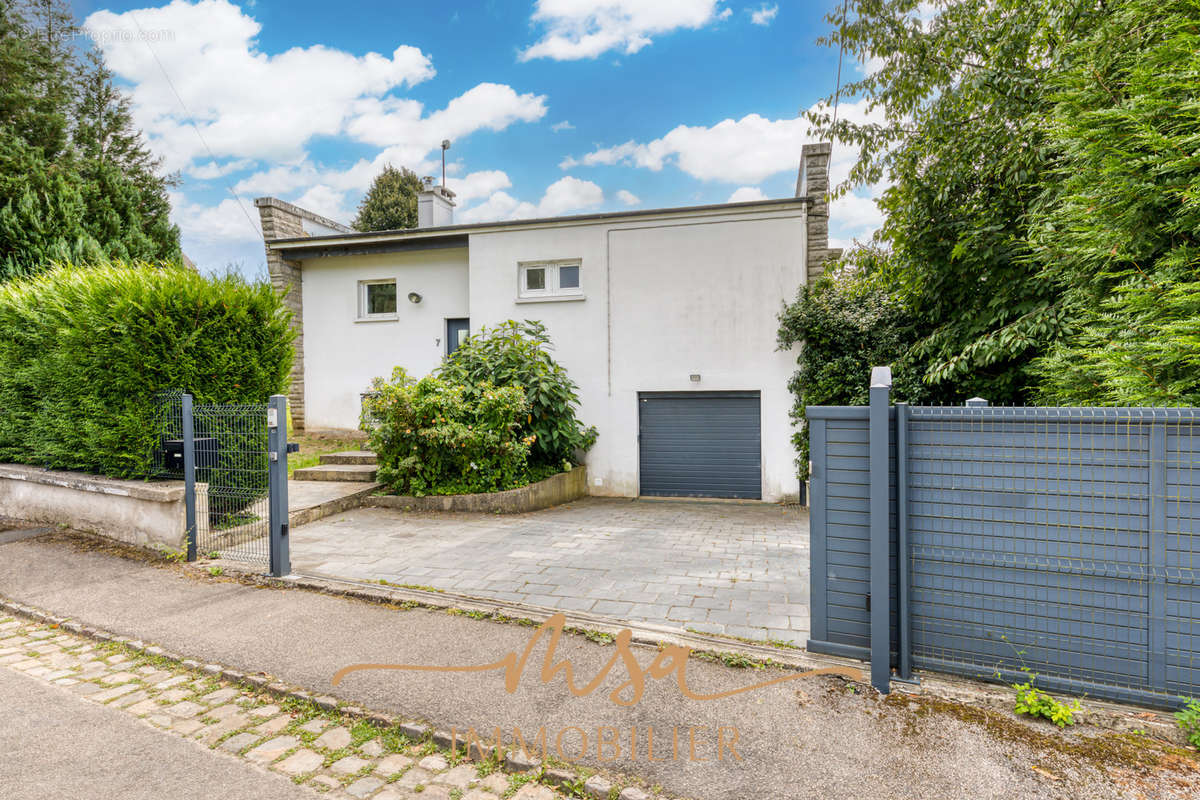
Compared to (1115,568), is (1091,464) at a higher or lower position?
higher

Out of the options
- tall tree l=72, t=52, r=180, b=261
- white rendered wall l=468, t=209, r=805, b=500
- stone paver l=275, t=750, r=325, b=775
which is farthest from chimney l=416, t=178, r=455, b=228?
stone paver l=275, t=750, r=325, b=775

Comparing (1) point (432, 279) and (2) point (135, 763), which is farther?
(1) point (432, 279)

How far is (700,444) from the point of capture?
424 inches

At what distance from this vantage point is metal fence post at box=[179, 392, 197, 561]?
18.5 ft

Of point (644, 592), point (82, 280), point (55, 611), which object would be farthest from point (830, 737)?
point (82, 280)

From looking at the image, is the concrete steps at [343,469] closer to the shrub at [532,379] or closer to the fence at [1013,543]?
the shrub at [532,379]

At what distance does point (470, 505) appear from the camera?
8648 millimetres

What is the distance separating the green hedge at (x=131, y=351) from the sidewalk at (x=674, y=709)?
213cm

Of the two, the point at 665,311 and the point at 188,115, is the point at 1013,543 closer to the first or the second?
the point at 665,311

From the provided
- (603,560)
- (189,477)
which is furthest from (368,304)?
(603,560)

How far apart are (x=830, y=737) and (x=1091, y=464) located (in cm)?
182

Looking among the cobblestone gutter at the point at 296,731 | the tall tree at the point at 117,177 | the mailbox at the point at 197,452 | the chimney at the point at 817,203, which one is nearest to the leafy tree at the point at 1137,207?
the cobblestone gutter at the point at 296,731

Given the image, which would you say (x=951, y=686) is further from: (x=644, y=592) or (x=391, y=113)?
(x=391, y=113)

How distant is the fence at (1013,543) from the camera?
108 inches
